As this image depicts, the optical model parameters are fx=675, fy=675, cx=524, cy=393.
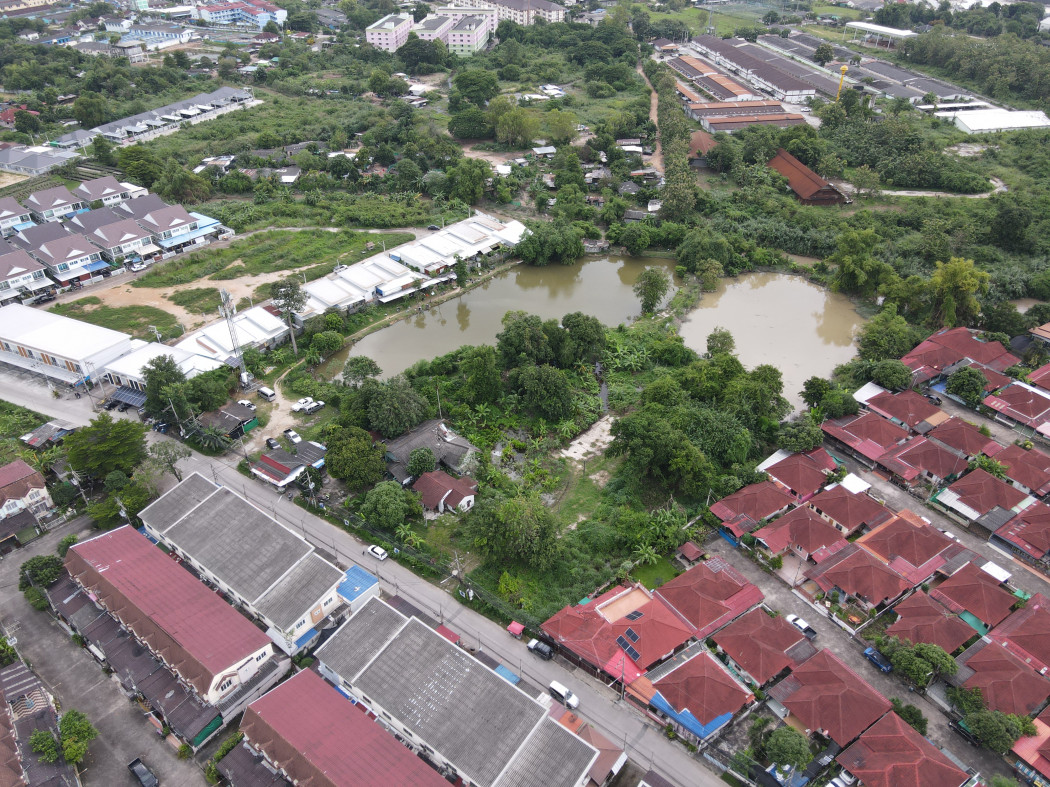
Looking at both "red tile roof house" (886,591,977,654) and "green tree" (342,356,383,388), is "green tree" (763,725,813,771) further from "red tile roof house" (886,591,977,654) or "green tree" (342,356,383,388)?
"green tree" (342,356,383,388)

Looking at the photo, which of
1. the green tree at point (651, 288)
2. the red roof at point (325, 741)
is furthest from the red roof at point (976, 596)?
the green tree at point (651, 288)

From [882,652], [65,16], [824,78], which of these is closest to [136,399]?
[882,652]

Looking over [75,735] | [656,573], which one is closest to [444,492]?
[656,573]

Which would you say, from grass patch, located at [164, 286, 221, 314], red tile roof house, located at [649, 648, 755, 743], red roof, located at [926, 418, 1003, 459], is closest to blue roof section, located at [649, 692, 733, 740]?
red tile roof house, located at [649, 648, 755, 743]

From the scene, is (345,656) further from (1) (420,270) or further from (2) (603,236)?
(2) (603,236)

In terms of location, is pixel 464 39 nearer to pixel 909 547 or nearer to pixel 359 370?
pixel 359 370
